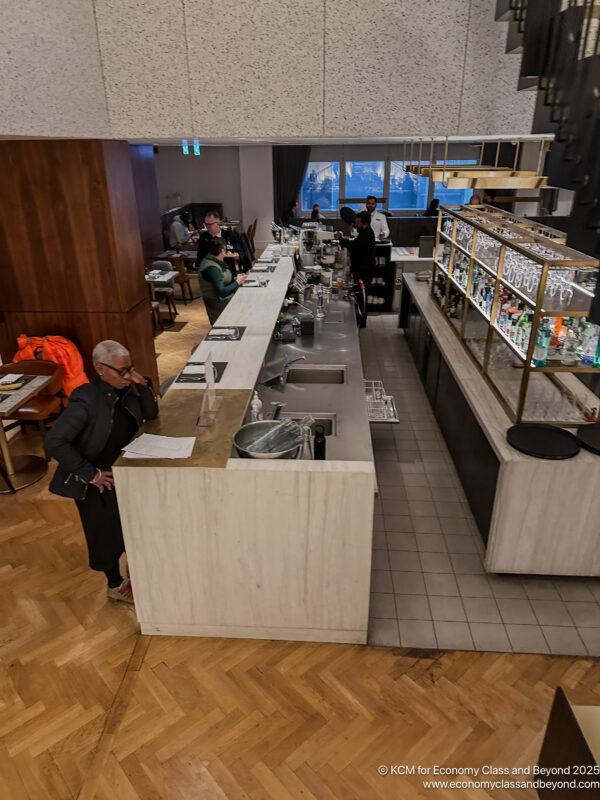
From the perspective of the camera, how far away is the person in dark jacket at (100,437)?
280 cm

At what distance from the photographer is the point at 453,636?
3.04 m

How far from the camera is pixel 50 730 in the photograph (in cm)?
257

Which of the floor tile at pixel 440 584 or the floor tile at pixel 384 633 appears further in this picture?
the floor tile at pixel 440 584

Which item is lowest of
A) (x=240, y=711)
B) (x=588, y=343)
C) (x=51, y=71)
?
(x=240, y=711)

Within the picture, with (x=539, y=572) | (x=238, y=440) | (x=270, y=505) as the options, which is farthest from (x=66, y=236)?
(x=539, y=572)

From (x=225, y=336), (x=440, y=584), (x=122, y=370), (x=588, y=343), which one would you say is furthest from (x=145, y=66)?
(x=440, y=584)

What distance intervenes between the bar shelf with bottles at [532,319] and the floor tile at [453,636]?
52.3 inches

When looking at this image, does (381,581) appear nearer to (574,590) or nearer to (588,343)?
(574,590)

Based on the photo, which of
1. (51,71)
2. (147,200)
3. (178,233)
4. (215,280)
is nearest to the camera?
(51,71)

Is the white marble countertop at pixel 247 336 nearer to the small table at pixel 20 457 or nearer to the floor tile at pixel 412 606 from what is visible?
the small table at pixel 20 457

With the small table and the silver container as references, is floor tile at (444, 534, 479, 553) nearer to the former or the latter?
the silver container

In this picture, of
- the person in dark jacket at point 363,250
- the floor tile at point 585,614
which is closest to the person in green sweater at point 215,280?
the person in dark jacket at point 363,250

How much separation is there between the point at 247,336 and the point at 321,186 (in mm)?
Answer: 10995

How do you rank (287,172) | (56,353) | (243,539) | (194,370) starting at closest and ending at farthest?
1. (243,539)
2. (194,370)
3. (56,353)
4. (287,172)
